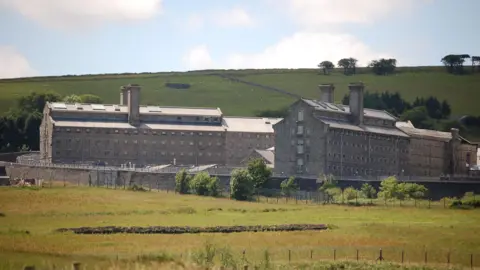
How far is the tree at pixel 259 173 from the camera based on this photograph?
5202 inches

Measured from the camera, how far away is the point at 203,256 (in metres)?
63.8

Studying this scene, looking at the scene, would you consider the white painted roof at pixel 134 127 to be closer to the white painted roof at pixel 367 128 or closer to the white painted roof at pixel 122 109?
the white painted roof at pixel 122 109

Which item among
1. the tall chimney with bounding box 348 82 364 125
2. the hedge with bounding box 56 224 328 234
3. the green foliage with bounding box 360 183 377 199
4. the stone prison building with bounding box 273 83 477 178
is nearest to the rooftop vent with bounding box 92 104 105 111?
the stone prison building with bounding box 273 83 477 178

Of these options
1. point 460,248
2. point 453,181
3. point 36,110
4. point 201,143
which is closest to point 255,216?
point 460,248

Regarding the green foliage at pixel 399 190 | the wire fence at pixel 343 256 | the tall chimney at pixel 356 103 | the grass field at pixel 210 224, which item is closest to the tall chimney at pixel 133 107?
the tall chimney at pixel 356 103

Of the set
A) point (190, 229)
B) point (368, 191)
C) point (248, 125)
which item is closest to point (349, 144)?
point (368, 191)

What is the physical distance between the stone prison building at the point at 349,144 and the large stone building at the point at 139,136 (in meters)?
15.2

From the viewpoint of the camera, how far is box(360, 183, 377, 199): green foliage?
412 feet

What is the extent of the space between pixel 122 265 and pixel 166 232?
27.8 meters

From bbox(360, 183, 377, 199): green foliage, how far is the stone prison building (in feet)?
41.1

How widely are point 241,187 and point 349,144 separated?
24010mm

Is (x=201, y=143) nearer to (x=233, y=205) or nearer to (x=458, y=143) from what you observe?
(x=458, y=143)

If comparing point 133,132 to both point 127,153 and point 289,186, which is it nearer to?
point 127,153

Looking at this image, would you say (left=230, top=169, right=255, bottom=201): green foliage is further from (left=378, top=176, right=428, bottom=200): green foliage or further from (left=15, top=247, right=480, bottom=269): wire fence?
(left=15, top=247, right=480, bottom=269): wire fence
